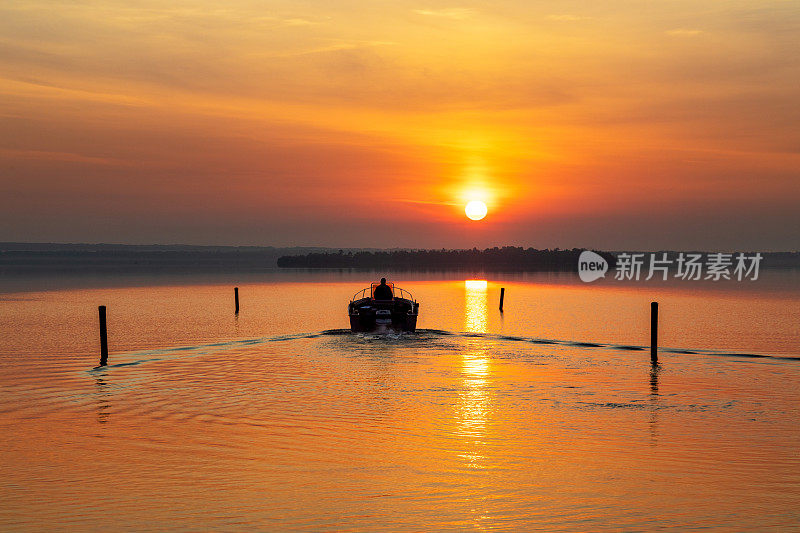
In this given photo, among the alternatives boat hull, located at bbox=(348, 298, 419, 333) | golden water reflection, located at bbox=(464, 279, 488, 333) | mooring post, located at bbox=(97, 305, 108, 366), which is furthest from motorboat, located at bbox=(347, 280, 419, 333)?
mooring post, located at bbox=(97, 305, 108, 366)

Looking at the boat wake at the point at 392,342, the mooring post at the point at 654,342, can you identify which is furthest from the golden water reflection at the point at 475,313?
the mooring post at the point at 654,342

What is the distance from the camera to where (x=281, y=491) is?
46.5ft

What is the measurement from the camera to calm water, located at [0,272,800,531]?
42.9 ft

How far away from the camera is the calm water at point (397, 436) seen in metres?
13.1

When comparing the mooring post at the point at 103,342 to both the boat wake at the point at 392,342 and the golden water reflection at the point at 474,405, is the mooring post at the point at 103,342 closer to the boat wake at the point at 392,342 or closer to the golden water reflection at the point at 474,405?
the boat wake at the point at 392,342

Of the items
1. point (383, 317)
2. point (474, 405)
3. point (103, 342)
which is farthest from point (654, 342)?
point (103, 342)

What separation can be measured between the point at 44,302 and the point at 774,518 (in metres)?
77.3

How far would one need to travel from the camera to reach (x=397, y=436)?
18.9 metres

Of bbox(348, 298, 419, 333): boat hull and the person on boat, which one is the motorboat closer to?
bbox(348, 298, 419, 333): boat hull

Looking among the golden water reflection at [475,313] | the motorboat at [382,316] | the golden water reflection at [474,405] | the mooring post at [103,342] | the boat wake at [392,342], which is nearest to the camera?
the golden water reflection at [474,405]

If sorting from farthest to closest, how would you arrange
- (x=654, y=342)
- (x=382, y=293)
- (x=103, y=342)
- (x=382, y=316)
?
(x=382, y=293)
(x=382, y=316)
(x=654, y=342)
(x=103, y=342)

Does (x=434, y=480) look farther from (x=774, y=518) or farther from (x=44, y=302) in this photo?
(x=44, y=302)

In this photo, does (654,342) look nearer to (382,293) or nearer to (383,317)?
(383,317)

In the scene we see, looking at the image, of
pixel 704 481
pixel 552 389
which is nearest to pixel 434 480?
pixel 704 481
